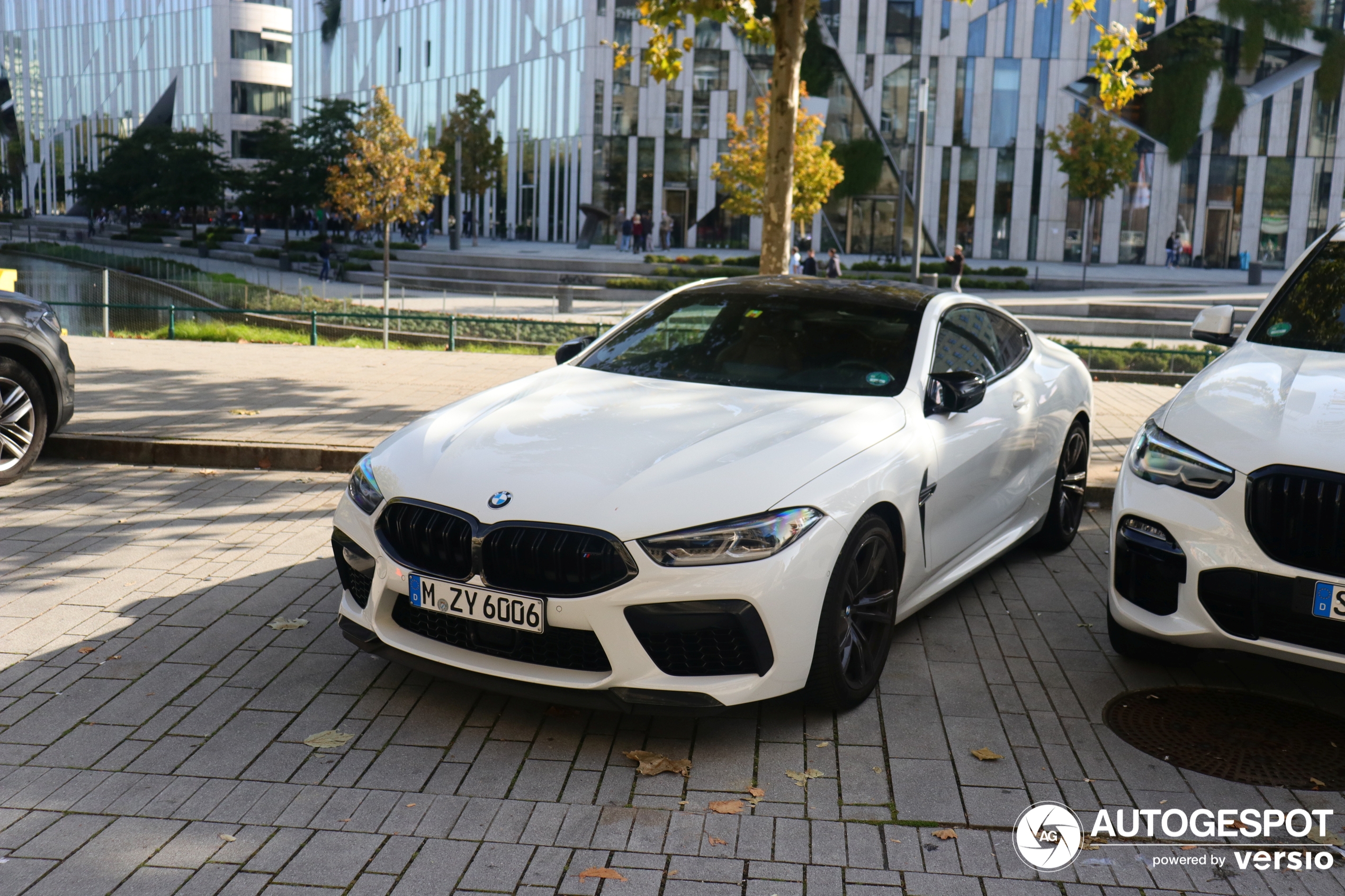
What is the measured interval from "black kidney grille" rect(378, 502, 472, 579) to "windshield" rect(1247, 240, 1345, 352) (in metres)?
3.60

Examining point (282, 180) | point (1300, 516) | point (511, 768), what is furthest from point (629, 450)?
point (282, 180)

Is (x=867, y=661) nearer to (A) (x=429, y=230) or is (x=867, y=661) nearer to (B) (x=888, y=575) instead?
(B) (x=888, y=575)

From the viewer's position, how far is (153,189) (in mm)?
57531

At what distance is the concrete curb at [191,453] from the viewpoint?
867cm

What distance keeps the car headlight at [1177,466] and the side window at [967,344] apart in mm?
847

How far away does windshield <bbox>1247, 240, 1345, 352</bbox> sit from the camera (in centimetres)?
518

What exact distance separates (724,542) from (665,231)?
44.6m

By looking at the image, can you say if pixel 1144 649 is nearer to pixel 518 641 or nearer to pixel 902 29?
pixel 518 641

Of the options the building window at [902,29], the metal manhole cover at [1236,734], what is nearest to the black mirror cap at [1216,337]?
the metal manhole cover at [1236,734]

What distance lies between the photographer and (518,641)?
407 cm

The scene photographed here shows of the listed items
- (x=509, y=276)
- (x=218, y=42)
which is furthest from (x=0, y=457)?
(x=218, y=42)

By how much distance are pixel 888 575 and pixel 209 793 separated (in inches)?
95.6

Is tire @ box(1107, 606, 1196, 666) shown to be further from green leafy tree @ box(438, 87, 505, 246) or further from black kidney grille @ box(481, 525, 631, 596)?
green leafy tree @ box(438, 87, 505, 246)

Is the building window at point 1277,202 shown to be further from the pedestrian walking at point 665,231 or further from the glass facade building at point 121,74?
the glass facade building at point 121,74
